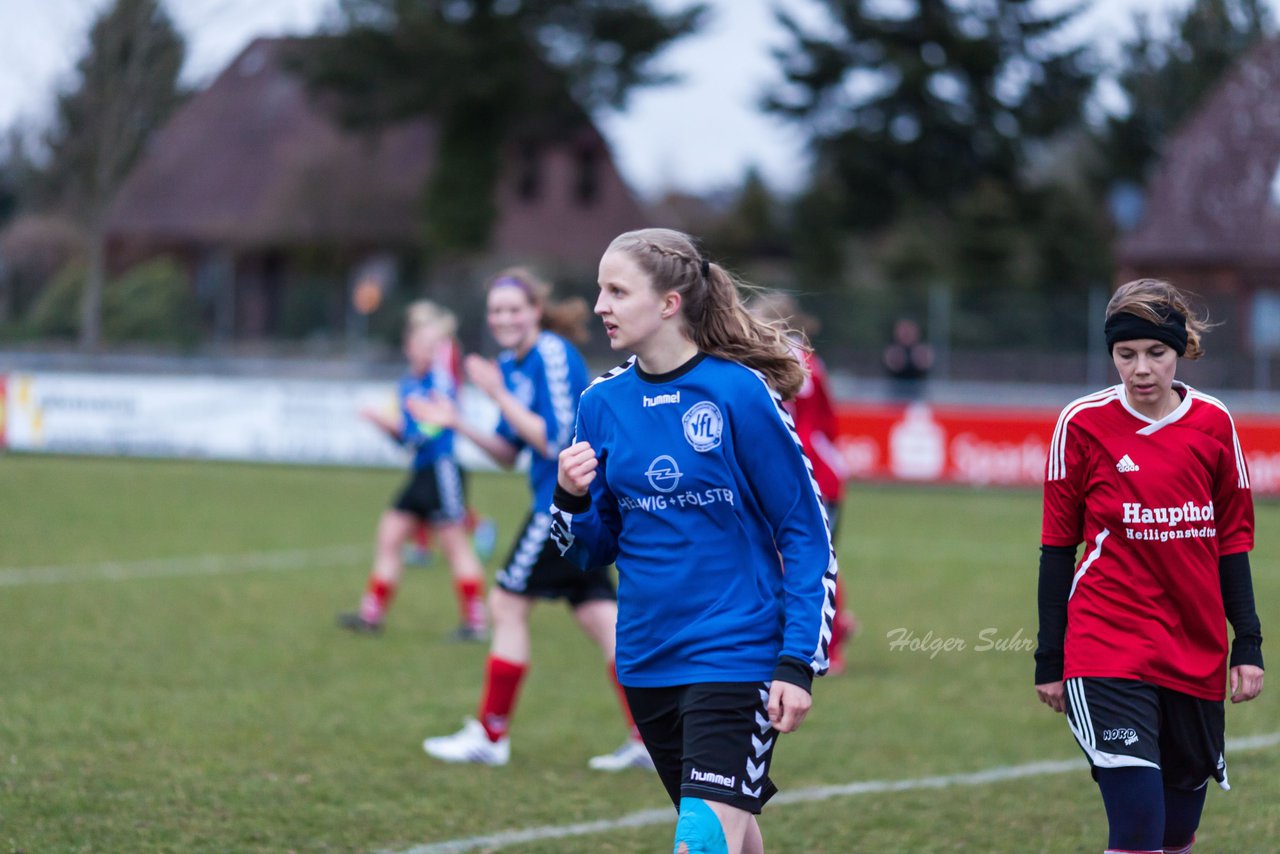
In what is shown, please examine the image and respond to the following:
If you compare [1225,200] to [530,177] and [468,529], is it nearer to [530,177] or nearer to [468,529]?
[530,177]

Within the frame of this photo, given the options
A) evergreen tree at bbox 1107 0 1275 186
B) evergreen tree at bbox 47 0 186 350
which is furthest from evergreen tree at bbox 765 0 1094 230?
evergreen tree at bbox 47 0 186 350

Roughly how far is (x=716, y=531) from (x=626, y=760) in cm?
302

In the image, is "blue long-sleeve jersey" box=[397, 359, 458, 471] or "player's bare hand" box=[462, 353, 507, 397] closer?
"player's bare hand" box=[462, 353, 507, 397]

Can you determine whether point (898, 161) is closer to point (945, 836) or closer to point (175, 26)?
point (175, 26)

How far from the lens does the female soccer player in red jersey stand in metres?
3.93

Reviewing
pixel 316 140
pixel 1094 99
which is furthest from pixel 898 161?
pixel 316 140

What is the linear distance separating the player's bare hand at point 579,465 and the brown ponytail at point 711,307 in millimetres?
398

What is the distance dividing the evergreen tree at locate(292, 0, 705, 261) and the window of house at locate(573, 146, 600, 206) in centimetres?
763

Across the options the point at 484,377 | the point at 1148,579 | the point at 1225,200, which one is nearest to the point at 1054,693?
the point at 1148,579

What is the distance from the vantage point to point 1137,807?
12.8ft

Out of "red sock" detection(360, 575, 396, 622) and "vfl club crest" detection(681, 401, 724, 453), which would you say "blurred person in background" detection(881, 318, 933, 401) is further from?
"vfl club crest" detection(681, 401, 724, 453)

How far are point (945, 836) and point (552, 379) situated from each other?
2.42 meters

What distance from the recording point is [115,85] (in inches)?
1373

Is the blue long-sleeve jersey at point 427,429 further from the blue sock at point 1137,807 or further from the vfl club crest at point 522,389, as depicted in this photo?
the blue sock at point 1137,807
